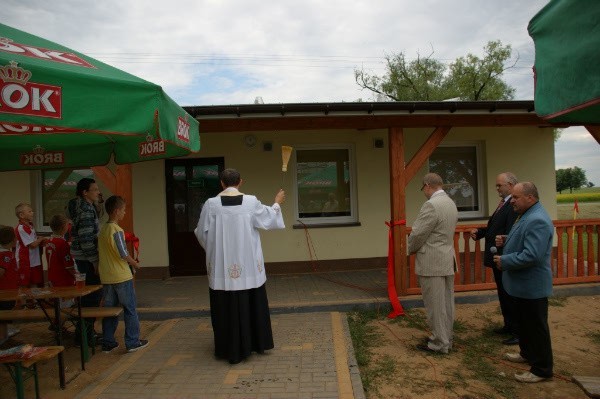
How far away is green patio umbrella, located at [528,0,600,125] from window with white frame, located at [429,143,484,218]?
6756mm

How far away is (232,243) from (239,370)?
1212 millimetres

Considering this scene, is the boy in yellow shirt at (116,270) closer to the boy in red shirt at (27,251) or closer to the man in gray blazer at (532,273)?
the boy in red shirt at (27,251)

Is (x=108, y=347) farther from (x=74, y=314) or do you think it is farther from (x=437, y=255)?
(x=437, y=255)

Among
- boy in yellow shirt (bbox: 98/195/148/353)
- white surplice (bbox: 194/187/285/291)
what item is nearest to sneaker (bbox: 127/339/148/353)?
boy in yellow shirt (bbox: 98/195/148/353)

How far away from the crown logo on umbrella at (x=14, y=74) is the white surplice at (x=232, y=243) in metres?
2.03

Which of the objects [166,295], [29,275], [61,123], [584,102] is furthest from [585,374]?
[29,275]

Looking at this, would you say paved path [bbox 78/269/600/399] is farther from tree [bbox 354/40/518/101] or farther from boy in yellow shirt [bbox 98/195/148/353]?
tree [bbox 354/40/518/101]

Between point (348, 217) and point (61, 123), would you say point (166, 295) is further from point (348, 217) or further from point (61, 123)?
point (61, 123)

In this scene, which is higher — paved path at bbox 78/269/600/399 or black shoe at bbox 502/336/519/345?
paved path at bbox 78/269/600/399

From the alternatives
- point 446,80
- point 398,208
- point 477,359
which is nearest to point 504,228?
point 477,359

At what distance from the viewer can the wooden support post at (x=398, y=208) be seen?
6043 millimetres

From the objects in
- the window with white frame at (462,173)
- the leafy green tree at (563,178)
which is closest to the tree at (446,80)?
the window with white frame at (462,173)

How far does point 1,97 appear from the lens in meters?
2.18

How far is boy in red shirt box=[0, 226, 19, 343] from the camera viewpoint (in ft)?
15.0
